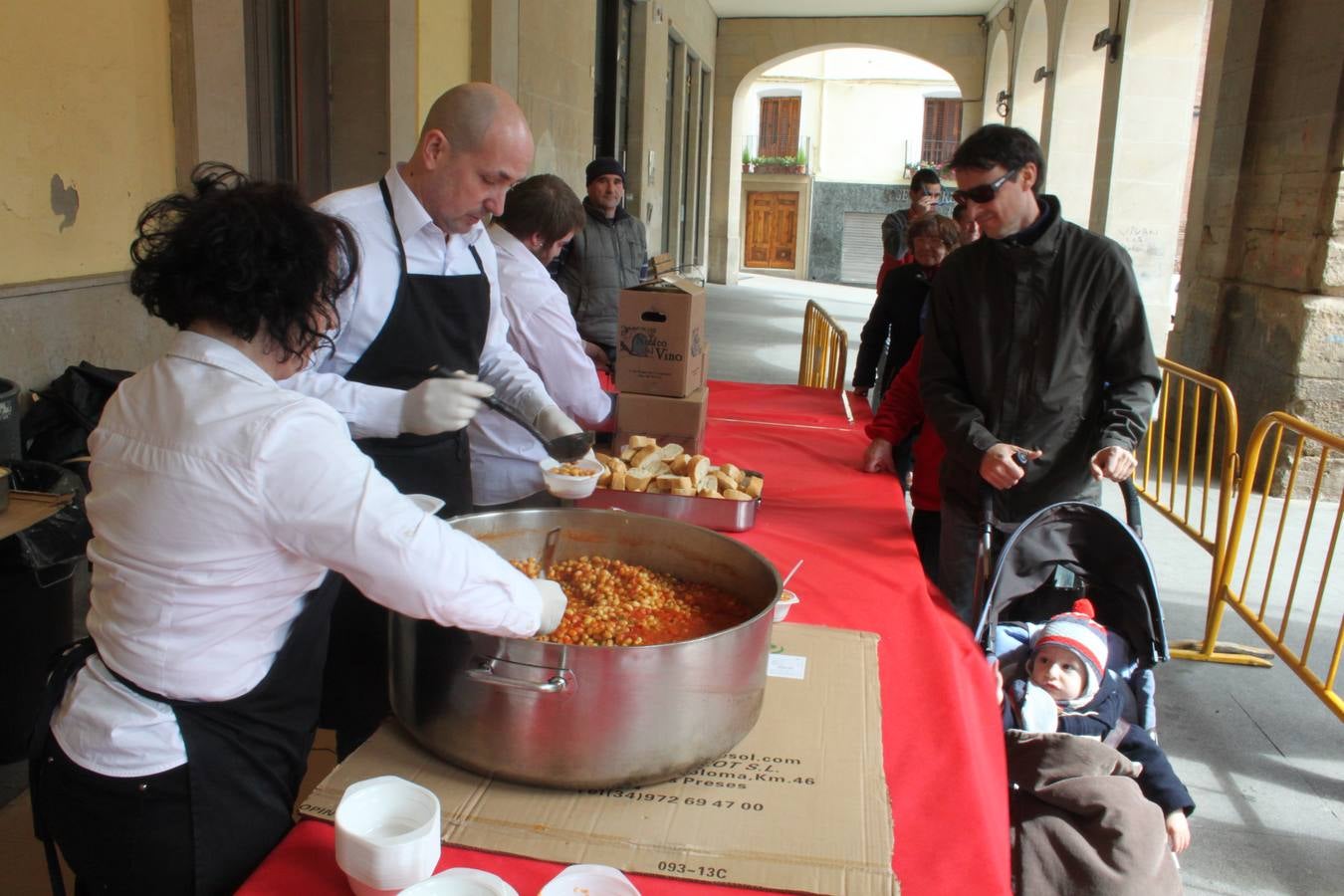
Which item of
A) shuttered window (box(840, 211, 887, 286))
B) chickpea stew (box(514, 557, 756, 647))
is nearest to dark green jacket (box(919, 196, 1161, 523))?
chickpea stew (box(514, 557, 756, 647))

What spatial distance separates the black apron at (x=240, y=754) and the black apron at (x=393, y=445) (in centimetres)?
67

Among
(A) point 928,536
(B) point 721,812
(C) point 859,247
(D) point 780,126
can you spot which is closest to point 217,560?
(B) point 721,812

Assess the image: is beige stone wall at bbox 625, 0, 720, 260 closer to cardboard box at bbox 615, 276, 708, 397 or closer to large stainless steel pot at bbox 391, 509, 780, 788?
cardboard box at bbox 615, 276, 708, 397

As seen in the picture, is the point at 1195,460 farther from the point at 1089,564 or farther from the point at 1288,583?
the point at 1089,564

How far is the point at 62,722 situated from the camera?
1270 mm

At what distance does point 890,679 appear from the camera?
1.77m

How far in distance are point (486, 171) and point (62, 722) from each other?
1307 millimetres

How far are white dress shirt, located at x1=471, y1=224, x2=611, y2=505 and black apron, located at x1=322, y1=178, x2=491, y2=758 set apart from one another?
320 mm

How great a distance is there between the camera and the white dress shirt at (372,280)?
199 cm

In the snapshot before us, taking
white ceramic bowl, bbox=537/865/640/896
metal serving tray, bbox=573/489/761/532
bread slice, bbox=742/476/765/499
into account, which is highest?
bread slice, bbox=742/476/765/499

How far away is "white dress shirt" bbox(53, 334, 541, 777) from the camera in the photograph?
44.4 inches

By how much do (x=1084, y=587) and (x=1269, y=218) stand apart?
15.9ft

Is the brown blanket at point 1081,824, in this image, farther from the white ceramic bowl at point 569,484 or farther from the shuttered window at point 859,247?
the shuttered window at point 859,247

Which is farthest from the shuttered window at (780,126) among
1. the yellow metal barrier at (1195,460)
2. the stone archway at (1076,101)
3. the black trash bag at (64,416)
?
the black trash bag at (64,416)
